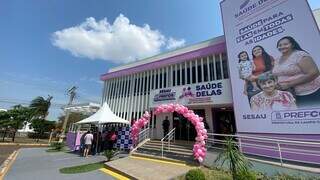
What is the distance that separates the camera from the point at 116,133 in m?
15.9

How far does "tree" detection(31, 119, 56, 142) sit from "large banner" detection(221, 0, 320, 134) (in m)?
37.6

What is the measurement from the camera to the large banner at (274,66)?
30.1 ft

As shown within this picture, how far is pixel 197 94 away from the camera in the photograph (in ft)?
47.9

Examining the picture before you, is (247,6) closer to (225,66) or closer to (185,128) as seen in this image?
(225,66)

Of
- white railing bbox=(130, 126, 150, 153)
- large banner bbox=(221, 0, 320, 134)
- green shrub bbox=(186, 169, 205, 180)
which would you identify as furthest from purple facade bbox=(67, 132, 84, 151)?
green shrub bbox=(186, 169, 205, 180)

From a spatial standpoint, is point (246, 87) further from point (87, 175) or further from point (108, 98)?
point (108, 98)

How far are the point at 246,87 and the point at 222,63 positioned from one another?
12.3ft

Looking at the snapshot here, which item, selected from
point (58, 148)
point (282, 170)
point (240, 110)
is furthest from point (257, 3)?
point (58, 148)

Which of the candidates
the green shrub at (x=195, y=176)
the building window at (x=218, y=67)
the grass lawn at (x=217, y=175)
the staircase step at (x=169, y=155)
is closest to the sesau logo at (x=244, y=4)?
the building window at (x=218, y=67)

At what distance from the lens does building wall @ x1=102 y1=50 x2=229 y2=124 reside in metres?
15.5

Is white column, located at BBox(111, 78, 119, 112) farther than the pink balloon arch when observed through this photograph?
Yes

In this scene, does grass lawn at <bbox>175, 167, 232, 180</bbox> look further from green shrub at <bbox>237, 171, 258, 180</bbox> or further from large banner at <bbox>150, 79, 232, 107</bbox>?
large banner at <bbox>150, 79, 232, 107</bbox>

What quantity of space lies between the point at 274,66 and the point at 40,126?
1576 inches

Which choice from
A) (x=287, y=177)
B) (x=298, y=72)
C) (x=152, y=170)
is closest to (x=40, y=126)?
(x=152, y=170)
